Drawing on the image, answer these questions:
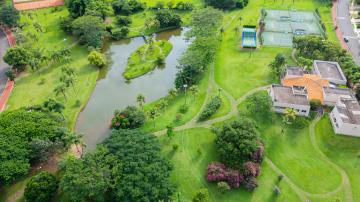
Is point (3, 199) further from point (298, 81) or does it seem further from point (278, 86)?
point (298, 81)

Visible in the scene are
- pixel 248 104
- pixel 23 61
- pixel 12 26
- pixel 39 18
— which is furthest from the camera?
pixel 39 18

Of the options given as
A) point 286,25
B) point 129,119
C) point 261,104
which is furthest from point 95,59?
point 286,25

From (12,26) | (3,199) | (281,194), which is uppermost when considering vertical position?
(12,26)

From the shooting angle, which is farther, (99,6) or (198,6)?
(198,6)

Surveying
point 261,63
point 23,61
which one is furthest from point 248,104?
point 23,61

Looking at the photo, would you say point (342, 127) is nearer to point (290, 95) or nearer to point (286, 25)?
point (290, 95)

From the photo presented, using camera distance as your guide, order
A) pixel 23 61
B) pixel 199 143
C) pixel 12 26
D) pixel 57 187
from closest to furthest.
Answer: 1. pixel 57 187
2. pixel 199 143
3. pixel 23 61
4. pixel 12 26

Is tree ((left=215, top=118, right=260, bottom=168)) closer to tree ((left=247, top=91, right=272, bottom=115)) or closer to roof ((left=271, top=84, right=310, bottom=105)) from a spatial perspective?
tree ((left=247, top=91, right=272, bottom=115))
